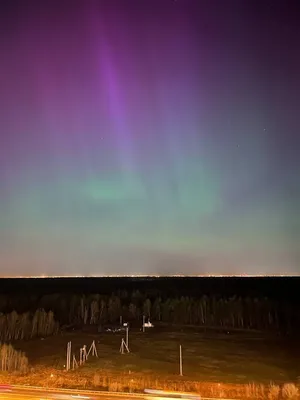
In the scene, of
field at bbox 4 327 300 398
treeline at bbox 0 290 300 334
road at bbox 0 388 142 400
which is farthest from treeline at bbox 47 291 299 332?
road at bbox 0 388 142 400

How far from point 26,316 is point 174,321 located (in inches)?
870

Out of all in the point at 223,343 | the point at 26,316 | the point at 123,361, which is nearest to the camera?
the point at 123,361

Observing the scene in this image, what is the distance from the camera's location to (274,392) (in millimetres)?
26031

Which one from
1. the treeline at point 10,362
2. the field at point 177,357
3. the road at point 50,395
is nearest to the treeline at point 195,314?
the field at point 177,357

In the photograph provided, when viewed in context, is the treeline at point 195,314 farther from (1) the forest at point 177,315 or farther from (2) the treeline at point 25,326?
(2) the treeline at point 25,326

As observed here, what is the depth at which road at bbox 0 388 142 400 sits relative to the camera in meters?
22.7

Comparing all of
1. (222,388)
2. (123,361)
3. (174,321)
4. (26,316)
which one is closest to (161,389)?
(222,388)

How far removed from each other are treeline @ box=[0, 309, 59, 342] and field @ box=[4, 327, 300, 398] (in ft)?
7.88

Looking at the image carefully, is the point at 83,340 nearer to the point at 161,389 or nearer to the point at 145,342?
the point at 145,342

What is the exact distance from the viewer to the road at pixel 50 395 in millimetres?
22672

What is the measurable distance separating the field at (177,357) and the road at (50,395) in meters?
3.79

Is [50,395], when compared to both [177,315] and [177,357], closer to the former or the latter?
[177,357]

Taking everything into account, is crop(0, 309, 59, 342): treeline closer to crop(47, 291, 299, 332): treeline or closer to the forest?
the forest

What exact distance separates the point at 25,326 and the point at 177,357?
854 inches
